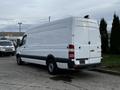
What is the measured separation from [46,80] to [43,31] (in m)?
3.47

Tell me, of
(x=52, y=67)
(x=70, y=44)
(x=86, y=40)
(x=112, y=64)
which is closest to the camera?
(x=70, y=44)

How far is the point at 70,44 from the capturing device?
10672 mm

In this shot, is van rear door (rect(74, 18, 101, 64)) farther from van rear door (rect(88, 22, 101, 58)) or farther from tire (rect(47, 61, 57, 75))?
tire (rect(47, 61, 57, 75))

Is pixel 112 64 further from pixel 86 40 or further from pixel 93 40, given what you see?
pixel 86 40

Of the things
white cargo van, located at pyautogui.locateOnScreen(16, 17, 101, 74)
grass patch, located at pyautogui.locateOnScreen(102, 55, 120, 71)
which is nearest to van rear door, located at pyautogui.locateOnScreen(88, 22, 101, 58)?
white cargo van, located at pyautogui.locateOnScreen(16, 17, 101, 74)

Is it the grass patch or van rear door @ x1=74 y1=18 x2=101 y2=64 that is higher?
van rear door @ x1=74 y1=18 x2=101 y2=64

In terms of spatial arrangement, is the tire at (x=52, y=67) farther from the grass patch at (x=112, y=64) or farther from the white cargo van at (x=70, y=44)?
the grass patch at (x=112, y=64)

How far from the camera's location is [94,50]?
11492 mm

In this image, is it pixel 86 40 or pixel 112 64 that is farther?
pixel 112 64

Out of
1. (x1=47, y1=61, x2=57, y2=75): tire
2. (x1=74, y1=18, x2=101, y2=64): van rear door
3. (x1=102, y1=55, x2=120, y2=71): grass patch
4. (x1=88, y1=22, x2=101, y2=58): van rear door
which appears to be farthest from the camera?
(x1=102, y1=55, x2=120, y2=71): grass patch

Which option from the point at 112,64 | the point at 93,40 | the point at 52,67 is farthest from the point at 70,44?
the point at 112,64

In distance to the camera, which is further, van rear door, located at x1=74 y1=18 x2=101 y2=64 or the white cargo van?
van rear door, located at x1=74 y1=18 x2=101 y2=64

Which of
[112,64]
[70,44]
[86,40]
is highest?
[86,40]

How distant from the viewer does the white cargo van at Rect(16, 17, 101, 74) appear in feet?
35.1
